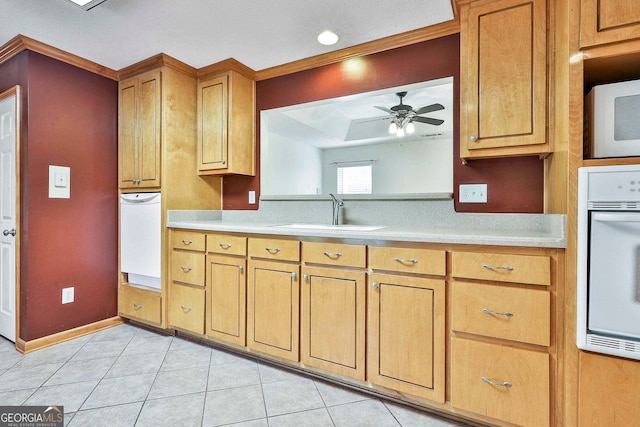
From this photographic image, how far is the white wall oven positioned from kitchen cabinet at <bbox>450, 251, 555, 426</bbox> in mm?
134

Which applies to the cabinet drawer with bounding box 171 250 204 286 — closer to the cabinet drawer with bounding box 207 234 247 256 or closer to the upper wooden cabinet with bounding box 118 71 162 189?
the cabinet drawer with bounding box 207 234 247 256

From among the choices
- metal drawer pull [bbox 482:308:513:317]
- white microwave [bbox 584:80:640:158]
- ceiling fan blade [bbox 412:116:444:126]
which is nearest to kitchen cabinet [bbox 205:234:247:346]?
metal drawer pull [bbox 482:308:513:317]

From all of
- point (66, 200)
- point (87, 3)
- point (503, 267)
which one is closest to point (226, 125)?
point (87, 3)

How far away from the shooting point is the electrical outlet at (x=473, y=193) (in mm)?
1976

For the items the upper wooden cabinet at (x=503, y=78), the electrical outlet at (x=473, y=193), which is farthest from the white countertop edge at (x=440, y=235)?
the upper wooden cabinet at (x=503, y=78)

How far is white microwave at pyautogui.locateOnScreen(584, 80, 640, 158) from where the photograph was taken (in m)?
1.17

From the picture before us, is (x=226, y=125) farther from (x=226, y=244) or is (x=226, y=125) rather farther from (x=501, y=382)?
(x=501, y=382)

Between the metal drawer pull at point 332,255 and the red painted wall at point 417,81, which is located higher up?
the red painted wall at point 417,81

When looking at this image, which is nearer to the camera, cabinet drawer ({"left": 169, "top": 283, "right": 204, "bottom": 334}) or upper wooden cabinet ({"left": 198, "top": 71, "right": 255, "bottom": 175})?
cabinet drawer ({"left": 169, "top": 283, "right": 204, "bottom": 334})

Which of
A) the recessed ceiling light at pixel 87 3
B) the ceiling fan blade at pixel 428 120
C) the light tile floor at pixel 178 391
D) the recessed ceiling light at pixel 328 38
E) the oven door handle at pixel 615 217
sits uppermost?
the recessed ceiling light at pixel 328 38

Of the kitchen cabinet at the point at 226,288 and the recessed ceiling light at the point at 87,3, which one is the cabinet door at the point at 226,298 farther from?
the recessed ceiling light at the point at 87,3

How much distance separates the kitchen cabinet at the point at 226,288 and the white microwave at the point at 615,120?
188cm

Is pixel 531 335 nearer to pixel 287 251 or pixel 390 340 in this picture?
pixel 390 340

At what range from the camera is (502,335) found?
1389 millimetres
